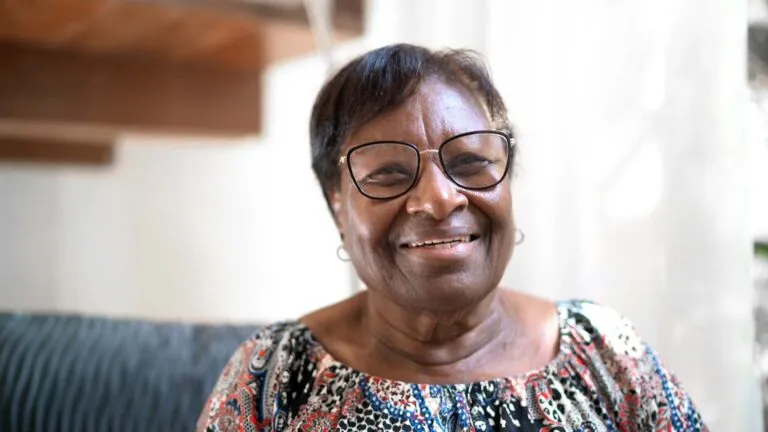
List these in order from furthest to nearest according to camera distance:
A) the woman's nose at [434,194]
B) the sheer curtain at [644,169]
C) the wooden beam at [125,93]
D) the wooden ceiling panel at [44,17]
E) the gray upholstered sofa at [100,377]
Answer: the wooden beam at [125,93]
the wooden ceiling panel at [44,17]
the gray upholstered sofa at [100,377]
the sheer curtain at [644,169]
the woman's nose at [434,194]

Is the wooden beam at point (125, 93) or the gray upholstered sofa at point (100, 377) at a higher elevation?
the wooden beam at point (125, 93)

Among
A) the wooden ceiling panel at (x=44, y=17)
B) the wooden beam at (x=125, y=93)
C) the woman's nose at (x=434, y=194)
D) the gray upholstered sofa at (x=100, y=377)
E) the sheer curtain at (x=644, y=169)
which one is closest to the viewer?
the woman's nose at (x=434, y=194)

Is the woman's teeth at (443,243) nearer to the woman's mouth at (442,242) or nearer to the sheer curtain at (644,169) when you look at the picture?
the woman's mouth at (442,242)

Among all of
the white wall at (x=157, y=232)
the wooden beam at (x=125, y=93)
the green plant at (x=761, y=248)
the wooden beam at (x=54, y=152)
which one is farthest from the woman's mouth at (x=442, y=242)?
the wooden beam at (x=54, y=152)

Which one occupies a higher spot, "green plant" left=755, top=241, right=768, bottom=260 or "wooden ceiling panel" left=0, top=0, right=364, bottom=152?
"wooden ceiling panel" left=0, top=0, right=364, bottom=152

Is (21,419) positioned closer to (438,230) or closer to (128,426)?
(128,426)

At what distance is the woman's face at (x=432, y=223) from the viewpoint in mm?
767

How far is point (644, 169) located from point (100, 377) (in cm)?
81

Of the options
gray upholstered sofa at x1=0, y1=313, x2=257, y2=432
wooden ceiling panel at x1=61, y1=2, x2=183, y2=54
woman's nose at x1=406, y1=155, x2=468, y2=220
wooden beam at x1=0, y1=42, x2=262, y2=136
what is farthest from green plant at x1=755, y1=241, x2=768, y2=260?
wooden beam at x1=0, y1=42, x2=262, y2=136

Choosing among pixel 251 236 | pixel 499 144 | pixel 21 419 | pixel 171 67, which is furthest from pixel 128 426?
pixel 251 236

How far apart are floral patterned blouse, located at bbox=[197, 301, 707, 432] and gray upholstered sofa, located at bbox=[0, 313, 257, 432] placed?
313 mm

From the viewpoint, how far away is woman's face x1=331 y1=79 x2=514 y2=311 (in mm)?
767

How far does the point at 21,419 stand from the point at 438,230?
739mm

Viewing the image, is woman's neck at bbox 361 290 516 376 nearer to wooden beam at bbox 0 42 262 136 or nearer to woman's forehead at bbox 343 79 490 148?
woman's forehead at bbox 343 79 490 148
